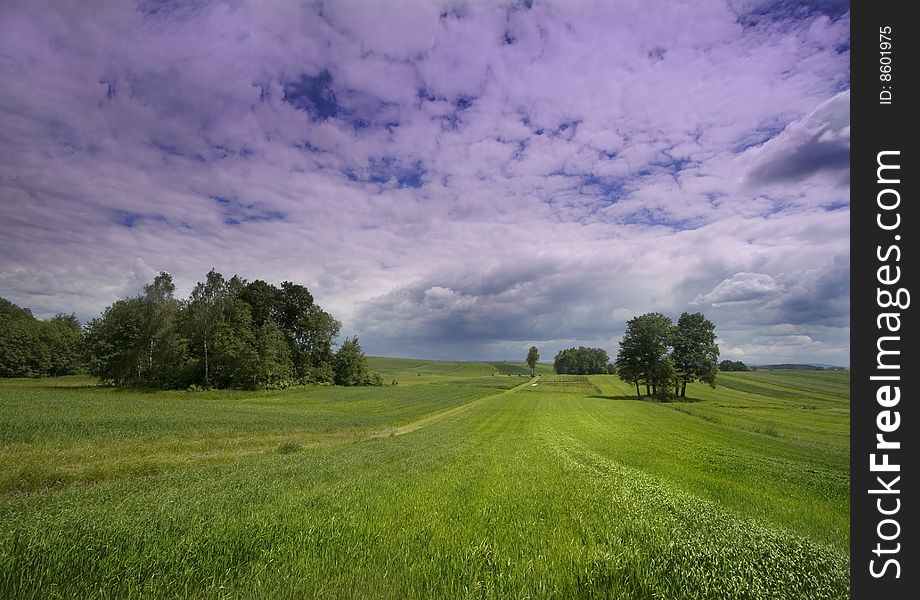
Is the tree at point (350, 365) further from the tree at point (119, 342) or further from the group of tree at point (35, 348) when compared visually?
the group of tree at point (35, 348)

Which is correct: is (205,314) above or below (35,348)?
above

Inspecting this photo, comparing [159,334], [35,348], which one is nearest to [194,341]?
[159,334]

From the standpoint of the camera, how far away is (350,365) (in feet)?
300

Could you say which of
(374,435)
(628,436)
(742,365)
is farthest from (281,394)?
(742,365)

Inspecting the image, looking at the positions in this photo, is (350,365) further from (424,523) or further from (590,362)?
(590,362)

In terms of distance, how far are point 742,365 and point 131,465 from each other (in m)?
178

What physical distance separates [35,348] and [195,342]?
54276 millimetres

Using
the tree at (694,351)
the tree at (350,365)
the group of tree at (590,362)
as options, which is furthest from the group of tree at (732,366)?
the tree at (350,365)

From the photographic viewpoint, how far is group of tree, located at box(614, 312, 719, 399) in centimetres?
7000

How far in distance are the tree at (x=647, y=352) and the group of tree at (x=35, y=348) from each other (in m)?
106

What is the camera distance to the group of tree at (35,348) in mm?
81525

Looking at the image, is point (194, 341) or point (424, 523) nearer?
point (424, 523)
